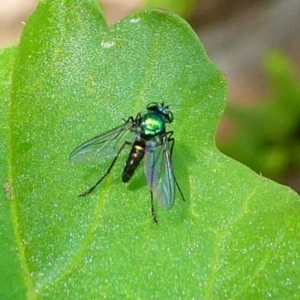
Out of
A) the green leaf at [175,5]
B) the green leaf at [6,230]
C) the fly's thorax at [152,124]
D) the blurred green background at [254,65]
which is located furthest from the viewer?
the blurred green background at [254,65]

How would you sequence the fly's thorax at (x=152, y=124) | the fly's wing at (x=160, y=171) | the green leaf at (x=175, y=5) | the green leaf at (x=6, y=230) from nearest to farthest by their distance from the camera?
the green leaf at (x=6, y=230) < the fly's wing at (x=160, y=171) < the fly's thorax at (x=152, y=124) < the green leaf at (x=175, y=5)

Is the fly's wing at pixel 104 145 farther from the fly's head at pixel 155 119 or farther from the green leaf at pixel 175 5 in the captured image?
the green leaf at pixel 175 5

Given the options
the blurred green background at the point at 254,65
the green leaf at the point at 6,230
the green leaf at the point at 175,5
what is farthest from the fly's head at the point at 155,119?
the blurred green background at the point at 254,65

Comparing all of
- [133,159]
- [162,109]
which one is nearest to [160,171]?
[133,159]

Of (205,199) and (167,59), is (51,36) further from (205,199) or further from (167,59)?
(205,199)

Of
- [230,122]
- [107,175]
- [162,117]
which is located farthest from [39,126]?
[230,122]

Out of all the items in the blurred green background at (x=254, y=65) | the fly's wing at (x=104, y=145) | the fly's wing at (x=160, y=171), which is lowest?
the blurred green background at (x=254, y=65)

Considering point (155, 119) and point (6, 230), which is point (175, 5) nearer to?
point (155, 119)
